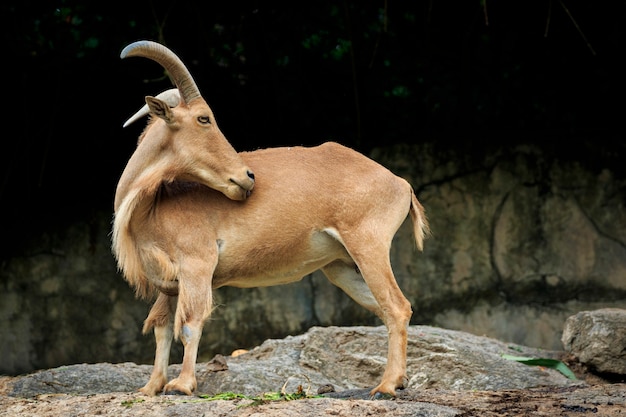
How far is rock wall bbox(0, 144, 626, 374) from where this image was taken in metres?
8.52

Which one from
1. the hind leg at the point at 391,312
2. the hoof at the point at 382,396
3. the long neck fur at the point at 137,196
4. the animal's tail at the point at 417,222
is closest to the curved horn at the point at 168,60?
the long neck fur at the point at 137,196

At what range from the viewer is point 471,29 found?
8.59 metres

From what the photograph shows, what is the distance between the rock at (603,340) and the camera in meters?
6.32

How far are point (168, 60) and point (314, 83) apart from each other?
3.69 m

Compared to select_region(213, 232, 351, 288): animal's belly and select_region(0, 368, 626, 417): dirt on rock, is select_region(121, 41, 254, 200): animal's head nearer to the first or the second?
A: select_region(213, 232, 351, 288): animal's belly

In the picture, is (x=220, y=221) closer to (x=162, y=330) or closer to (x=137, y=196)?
(x=137, y=196)

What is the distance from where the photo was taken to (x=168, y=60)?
17.1 feet

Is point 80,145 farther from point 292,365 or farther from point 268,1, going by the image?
point 292,365

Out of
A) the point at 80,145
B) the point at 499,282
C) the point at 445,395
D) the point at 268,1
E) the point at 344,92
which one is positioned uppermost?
the point at 268,1

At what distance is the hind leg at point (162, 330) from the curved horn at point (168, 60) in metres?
1.15

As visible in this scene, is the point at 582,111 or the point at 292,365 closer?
the point at 292,365

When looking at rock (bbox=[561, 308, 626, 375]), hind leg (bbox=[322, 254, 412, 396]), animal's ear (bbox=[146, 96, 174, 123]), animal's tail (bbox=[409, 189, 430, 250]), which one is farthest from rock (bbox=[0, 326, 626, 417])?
animal's ear (bbox=[146, 96, 174, 123])

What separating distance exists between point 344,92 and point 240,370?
3.60m

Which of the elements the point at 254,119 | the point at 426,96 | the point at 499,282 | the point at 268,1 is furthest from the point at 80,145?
the point at 499,282
